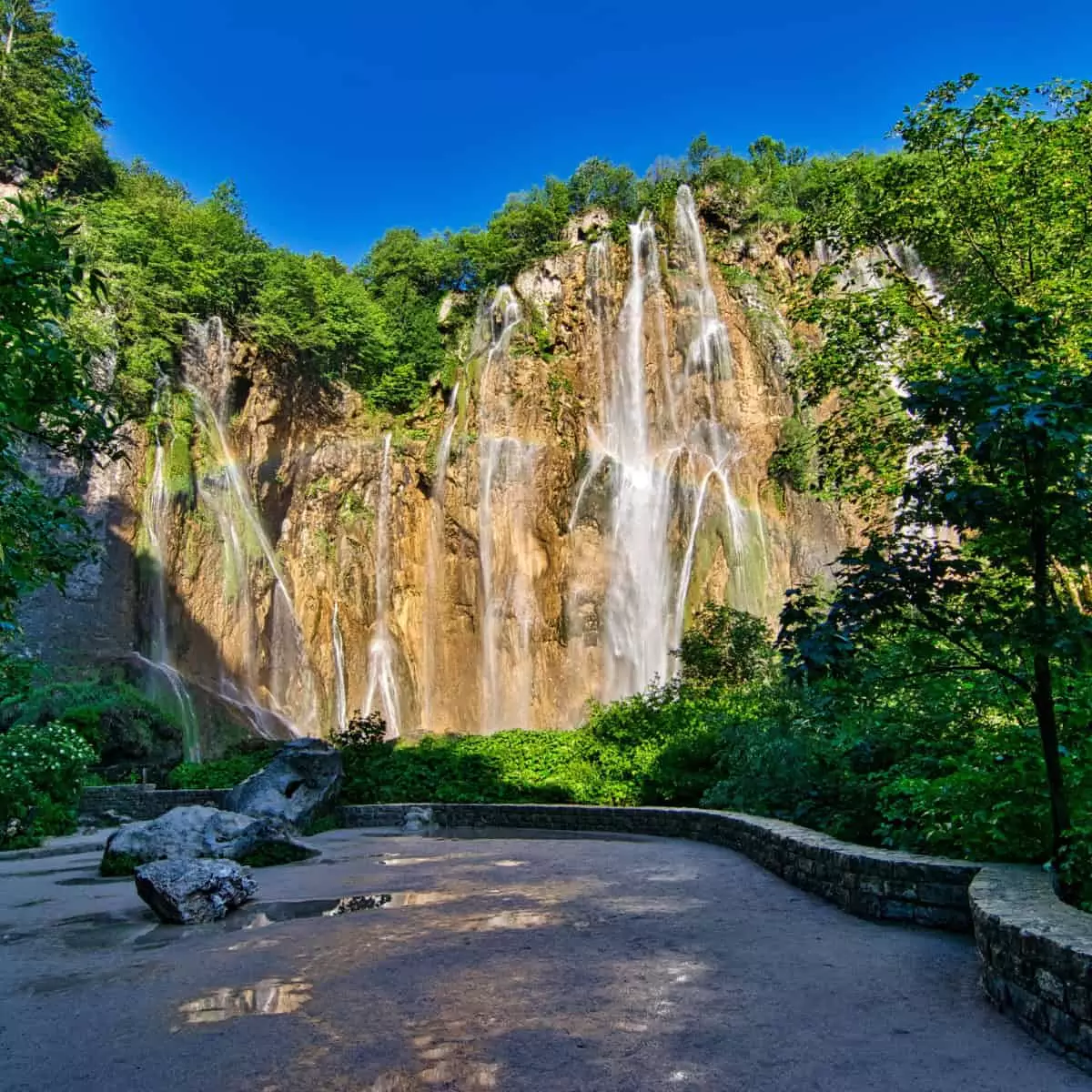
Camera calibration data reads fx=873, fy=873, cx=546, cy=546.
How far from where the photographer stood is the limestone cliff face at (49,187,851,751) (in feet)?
97.2

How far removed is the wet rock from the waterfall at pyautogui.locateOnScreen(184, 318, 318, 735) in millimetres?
13000

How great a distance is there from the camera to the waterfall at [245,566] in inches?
1157

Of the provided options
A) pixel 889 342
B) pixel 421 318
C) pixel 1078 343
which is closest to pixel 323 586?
pixel 421 318

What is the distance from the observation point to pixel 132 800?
62.2 ft

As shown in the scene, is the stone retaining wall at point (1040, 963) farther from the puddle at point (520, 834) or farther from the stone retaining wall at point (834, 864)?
the puddle at point (520, 834)

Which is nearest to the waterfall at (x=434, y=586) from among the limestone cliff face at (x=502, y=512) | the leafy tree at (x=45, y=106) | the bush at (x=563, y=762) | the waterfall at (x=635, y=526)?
the limestone cliff face at (x=502, y=512)

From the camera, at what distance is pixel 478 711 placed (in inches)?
1218

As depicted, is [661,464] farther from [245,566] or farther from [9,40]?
[9,40]

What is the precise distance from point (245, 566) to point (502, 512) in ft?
30.8

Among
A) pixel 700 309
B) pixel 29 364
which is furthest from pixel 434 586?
pixel 29 364

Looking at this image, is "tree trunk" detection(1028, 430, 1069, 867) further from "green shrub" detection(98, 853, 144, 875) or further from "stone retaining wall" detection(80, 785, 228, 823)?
"stone retaining wall" detection(80, 785, 228, 823)

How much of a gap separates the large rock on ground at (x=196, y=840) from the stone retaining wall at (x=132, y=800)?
805cm

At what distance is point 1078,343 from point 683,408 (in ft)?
77.1

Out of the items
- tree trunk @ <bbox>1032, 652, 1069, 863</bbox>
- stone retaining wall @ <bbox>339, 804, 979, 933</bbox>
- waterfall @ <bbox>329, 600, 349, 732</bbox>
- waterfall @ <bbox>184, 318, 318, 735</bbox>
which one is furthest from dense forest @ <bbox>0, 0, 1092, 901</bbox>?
waterfall @ <bbox>329, 600, 349, 732</bbox>
